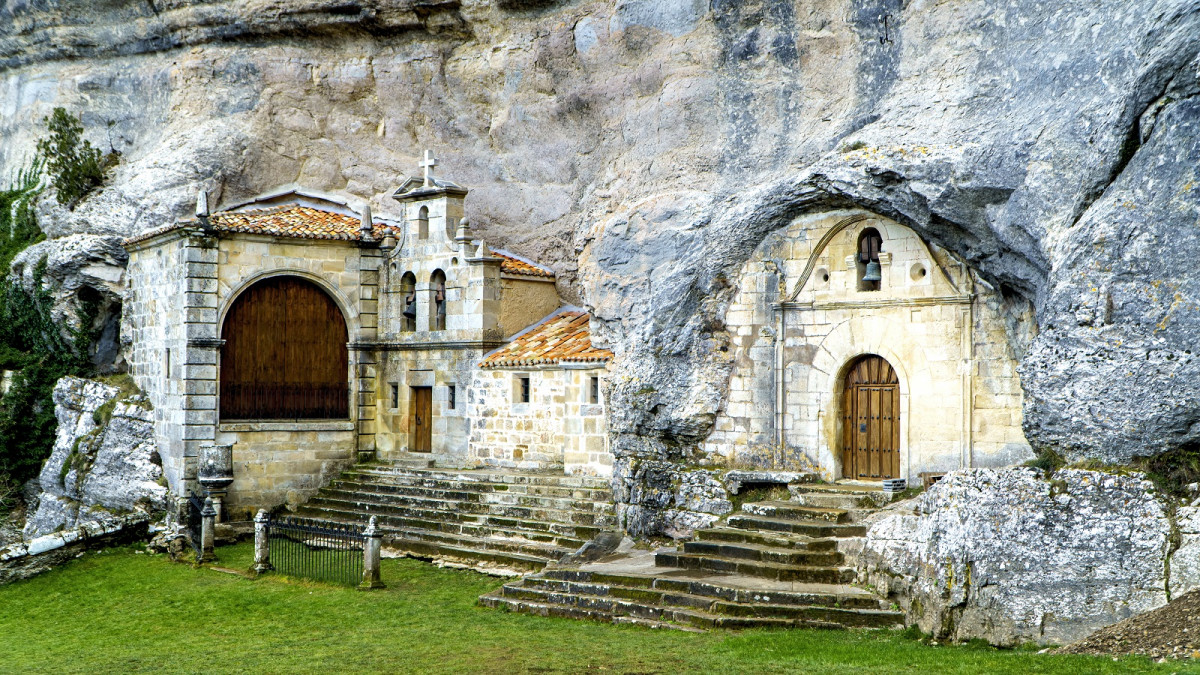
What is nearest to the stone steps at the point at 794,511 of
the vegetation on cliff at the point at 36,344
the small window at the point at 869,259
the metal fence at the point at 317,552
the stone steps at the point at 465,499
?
the stone steps at the point at 465,499

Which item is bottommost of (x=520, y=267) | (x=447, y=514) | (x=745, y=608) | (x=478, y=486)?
(x=745, y=608)

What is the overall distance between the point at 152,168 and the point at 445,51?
650 centimetres

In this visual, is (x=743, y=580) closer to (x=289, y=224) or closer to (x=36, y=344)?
(x=289, y=224)

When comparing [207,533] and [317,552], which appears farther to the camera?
[207,533]

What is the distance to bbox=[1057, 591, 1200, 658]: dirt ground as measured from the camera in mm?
10000

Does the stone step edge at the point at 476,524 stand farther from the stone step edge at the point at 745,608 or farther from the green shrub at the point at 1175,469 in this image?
the green shrub at the point at 1175,469

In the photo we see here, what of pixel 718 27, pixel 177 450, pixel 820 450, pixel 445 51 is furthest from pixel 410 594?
pixel 445 51

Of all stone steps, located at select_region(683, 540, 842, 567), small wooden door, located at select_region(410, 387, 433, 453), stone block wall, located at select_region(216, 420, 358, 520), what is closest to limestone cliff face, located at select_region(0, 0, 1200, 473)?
stone steps, located at select_region(683, 540, 842, 567)

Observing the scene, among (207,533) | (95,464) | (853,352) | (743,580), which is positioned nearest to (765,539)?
(743,580)

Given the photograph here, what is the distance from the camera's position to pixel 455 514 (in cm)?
1945

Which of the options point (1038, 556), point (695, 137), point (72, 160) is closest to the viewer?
point (1038, 556)

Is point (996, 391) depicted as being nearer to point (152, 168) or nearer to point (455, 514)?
point (455, 514)

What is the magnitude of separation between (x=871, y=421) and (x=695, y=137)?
4808 mm

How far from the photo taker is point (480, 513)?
19328 millimetres
